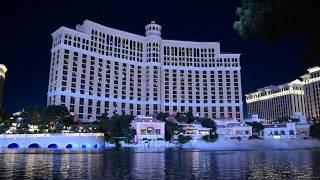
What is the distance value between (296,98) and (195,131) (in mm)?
96393

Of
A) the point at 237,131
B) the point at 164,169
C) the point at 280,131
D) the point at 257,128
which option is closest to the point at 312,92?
the point at 280,131

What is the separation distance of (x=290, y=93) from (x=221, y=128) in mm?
79635

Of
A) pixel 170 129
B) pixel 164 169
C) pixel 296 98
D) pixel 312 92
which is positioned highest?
pixel 312 92

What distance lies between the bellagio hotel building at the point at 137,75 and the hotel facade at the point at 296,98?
35.9 meters

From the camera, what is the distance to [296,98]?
577 ft

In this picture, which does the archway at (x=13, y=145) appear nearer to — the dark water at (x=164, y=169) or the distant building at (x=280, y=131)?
the dark water at (x=164, y=169)

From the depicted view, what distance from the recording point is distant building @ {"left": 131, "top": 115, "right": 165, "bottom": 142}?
313 feet

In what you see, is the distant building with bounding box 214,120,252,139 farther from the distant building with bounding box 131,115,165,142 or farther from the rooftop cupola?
the rooftop cupola

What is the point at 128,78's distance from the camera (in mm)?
152875

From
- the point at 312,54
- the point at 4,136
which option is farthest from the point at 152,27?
the point at 312,54

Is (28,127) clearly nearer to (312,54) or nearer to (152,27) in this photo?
(152,27)

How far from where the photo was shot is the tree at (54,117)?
10082 centimetres

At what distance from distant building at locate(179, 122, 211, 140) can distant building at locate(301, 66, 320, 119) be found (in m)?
83.3

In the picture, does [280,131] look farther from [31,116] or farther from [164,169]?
[164,169]
